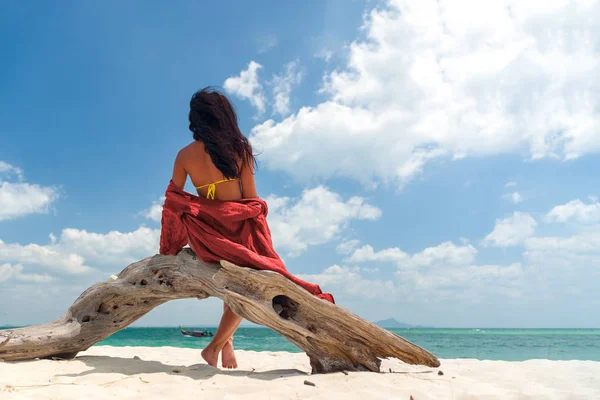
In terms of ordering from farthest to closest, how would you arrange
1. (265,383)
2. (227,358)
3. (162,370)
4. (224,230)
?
(227,358)
(224,230)
(162,370)
(265,383)

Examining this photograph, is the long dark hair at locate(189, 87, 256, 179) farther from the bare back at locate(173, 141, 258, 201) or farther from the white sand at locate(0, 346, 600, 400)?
the white sand at locate(0, 346, 600, 400)

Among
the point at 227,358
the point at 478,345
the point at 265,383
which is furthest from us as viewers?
the point at 478,345

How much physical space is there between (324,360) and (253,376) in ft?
2.57

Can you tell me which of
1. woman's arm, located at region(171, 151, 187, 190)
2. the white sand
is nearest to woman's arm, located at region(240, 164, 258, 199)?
woman's arm, located at region(171, 151, 187, 190)

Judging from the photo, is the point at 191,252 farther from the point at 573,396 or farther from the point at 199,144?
the point at 573,396

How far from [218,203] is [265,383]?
1.80 m

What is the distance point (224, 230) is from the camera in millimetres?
4340

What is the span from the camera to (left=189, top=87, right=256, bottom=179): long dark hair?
172 inches

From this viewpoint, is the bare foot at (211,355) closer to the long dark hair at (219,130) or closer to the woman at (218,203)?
the woman at (218,203)

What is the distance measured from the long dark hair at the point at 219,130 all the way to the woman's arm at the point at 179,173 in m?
0.30

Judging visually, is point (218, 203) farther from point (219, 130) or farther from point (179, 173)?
point (219, 130)

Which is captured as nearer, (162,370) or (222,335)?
(162,370)

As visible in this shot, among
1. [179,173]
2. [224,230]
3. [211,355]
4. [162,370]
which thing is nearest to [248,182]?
[224,230]

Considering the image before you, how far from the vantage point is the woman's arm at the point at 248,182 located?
4.52 m
